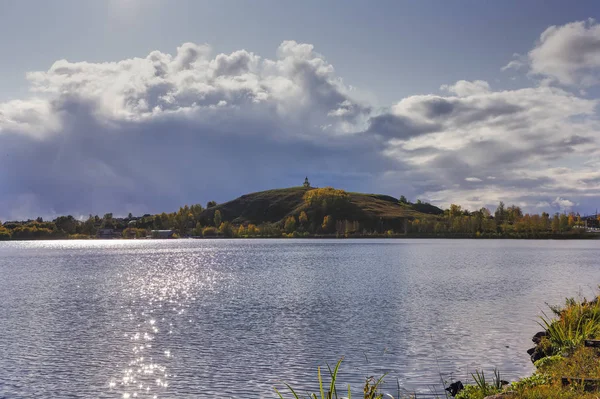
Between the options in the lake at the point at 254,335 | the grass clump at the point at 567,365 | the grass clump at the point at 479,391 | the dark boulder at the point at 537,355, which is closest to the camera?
the grass clump at the point at 567,365

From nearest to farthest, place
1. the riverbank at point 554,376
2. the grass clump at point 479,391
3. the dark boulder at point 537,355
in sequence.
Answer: the riverbank at point 554,376
the grass clump at point 479,391
the dark boulder at point 537,355

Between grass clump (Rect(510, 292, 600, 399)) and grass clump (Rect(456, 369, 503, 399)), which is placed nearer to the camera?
grass clump (Rect(510, 292, 600, 399))

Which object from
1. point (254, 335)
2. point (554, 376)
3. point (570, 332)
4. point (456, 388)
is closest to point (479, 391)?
point (554, 376)

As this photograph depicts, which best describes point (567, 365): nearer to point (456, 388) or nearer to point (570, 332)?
point (456, 388)

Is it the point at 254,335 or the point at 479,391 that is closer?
the point at 479,391

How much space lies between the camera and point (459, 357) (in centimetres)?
3016

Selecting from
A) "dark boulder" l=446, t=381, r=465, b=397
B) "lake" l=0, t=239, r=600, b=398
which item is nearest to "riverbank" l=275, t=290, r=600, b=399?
"dark boulder" l=446, t=381, r=465, b=397

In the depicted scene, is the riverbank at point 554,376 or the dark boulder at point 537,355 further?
the dark boulder at point 537,355

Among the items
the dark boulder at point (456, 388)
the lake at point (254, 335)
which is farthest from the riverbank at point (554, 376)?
the lake at point (254, 335)

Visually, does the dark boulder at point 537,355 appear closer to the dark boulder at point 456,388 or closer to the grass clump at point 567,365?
the grass clump at point 567,365

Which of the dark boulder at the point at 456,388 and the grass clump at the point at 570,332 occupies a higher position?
the grass clump at the point at 570,332

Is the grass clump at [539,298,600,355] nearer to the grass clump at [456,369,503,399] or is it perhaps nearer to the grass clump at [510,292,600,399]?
the grass clump at [510,292,600,399]

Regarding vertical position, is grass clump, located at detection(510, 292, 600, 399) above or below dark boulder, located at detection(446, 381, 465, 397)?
above

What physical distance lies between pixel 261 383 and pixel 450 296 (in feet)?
123
